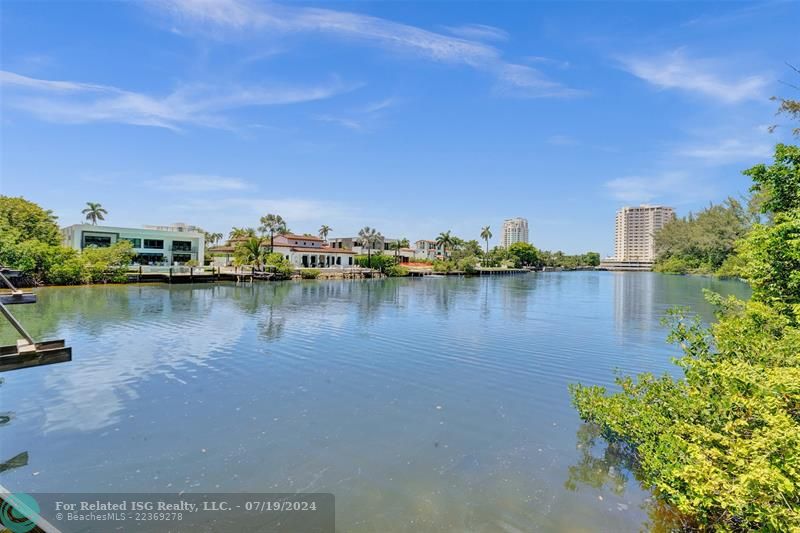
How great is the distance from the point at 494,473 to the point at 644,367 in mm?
9938

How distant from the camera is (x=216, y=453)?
770 cm

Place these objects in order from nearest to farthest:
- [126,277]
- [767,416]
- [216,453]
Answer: [767,416], [216,453], [126,277]

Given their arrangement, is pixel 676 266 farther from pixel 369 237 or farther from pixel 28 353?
pixel 28 353

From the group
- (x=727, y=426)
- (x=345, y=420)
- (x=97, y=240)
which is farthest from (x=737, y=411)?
(x=97, y=240)

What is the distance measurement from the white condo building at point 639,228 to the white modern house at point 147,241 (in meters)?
181

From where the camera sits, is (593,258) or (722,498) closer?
(722,498)

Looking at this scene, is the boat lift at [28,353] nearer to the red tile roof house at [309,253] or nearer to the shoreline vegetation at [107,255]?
the shoreline vegetation at [107,255]

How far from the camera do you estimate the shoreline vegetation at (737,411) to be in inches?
156

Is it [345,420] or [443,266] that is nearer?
[345,420]

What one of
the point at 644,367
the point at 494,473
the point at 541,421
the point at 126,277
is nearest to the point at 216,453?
the point at 494,473

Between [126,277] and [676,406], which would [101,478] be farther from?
[126,277]

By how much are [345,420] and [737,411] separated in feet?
Answer: 23.4

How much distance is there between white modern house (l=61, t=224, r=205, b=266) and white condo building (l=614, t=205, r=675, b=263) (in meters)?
181

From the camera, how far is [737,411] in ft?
17.8
